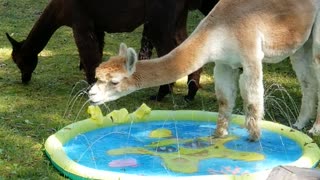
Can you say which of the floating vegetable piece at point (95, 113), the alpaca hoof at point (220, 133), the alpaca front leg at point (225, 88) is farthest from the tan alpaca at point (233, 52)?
the floating vegetable piece at point (95, 113)

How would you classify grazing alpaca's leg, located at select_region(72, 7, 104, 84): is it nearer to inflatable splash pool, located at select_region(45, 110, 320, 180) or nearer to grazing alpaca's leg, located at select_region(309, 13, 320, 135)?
inflatable splash pool, located at select_region(45, 110, 320, 180)

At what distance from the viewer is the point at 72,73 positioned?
25.4 ft

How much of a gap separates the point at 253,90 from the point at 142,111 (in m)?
1.04

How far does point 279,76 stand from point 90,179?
385 cm

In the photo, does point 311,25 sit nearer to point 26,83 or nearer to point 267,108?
point 267,108

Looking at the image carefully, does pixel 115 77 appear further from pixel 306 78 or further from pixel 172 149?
pixel 306 78

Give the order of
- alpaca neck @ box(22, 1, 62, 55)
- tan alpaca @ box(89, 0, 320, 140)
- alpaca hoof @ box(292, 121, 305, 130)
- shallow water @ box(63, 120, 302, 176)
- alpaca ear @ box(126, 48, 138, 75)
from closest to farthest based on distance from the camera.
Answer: alpaca ear @ box(126, 48, 138, 75)
tan alpaca @ box(89, 0, 320, 140)
shallow water @ box(63, 120, 302, 176)
alpaca hoof @ box(292, 121, 305, 130)
alpaca neck @ box(22, 1, 62, 55)

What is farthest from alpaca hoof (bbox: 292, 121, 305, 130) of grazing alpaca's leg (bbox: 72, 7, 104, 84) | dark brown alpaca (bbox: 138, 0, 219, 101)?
grazing alpaca's leg (bbox: 72, 7, 104, 84)

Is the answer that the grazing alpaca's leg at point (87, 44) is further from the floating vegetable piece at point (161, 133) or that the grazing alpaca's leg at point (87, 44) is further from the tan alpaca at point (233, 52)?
the tan alpaca at point (233, 52)

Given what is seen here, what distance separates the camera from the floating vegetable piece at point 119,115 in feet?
17.1

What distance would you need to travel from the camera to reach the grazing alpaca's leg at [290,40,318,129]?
17.5 feet

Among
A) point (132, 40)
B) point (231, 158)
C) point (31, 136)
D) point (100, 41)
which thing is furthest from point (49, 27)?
point (231, 158)

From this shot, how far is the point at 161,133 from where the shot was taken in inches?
212

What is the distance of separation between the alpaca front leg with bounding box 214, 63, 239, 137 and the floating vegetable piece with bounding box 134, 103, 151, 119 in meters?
0.57
